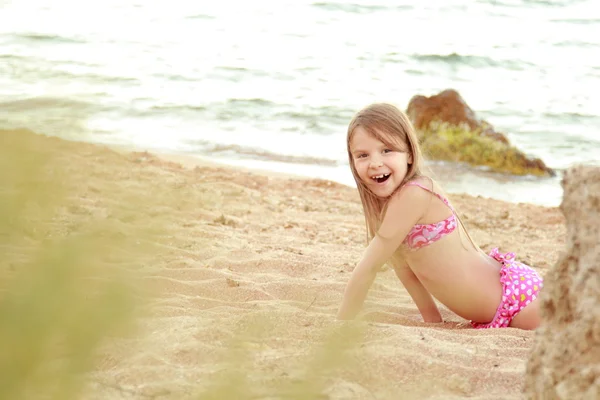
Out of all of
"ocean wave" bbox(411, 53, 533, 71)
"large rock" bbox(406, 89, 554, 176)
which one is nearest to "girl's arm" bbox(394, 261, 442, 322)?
"large rock" bbox(406, 89, 554, 176)

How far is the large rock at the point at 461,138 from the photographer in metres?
10.0

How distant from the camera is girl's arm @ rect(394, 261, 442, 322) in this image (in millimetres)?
4023

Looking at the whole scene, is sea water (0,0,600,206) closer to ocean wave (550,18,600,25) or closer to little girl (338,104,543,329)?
ocean wave (550,18,600,25)

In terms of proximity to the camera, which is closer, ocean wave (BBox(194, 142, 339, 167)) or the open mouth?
the open mouth

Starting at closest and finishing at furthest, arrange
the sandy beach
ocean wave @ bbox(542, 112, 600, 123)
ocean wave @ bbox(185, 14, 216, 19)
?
the sandy beach < ocean wave @ bbox(542, 112, 600, 123) < ocean wave @ bbox(185, 14, 216, 19)

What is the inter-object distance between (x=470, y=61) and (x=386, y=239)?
46.5 ft

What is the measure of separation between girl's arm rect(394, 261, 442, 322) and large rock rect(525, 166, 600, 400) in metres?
1.95

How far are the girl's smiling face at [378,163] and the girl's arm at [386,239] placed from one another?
69 mm

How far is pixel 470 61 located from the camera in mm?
17188

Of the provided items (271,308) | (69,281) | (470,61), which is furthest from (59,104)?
(470,61)

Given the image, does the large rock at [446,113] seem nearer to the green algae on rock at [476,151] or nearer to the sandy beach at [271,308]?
the green algae on rock at [476,151]

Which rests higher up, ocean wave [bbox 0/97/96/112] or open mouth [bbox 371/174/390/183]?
ocean wave [bbox 0/97/96/112]

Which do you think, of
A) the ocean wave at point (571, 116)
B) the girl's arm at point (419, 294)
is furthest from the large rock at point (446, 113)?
the girl's arm at point (419, 294)

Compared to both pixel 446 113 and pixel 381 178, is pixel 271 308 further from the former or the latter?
pixel 446 113
